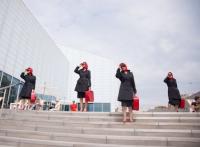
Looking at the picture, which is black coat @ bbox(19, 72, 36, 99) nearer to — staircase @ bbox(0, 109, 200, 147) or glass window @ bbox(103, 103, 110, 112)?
staircase @ bbox(0, 109, 200, 147)

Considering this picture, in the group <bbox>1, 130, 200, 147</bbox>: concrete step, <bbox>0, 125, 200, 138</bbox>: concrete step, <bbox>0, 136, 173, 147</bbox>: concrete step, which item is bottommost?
<bbox>0, 136, 173, 147</bbox>: concrete step

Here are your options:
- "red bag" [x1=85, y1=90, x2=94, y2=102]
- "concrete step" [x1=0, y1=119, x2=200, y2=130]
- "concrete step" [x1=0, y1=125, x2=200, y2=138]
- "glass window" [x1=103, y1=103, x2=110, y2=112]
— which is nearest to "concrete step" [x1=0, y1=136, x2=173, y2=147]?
"concrete step" [x1=0, y1=125, x2=200, y2=138]

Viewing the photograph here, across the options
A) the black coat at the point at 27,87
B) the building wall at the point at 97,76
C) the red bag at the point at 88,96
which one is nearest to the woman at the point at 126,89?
the red bag at the point at 88,96

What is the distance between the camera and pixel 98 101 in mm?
43812

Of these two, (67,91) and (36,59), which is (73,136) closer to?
(36,59)

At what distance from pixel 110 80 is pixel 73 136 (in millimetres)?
41611

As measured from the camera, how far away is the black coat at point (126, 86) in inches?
259

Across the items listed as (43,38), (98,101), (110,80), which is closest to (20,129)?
(43,38)

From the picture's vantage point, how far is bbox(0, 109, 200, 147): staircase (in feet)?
16.8

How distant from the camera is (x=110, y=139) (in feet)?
17.2

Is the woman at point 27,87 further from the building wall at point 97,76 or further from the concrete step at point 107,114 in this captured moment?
the building wall at point 97,76

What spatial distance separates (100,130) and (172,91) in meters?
4.48

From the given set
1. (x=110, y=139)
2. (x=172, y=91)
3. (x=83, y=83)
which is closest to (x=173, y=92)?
(x=172, y=91)

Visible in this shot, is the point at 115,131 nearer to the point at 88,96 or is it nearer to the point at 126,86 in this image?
the point at 126,86
